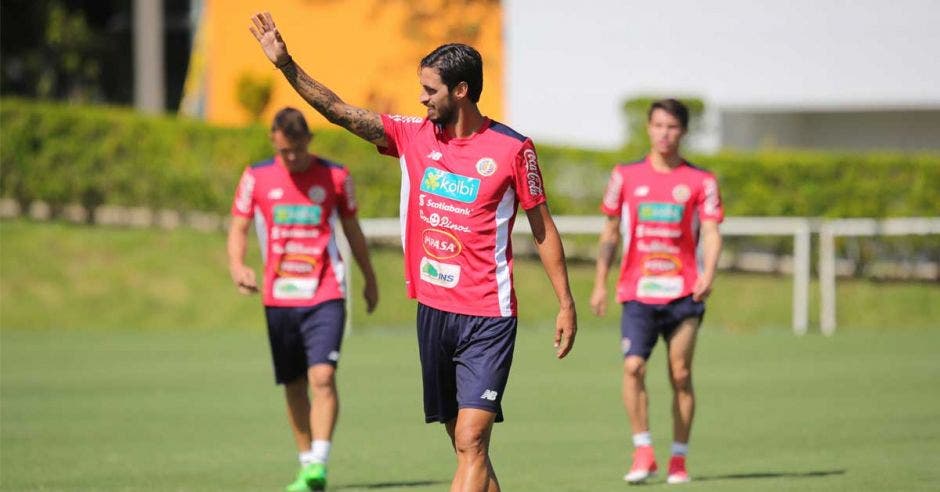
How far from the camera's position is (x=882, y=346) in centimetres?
1955

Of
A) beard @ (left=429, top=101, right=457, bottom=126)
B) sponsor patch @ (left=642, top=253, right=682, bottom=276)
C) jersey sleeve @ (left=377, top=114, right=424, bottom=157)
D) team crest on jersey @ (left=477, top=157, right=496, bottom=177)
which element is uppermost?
beard @ (left=429, top=101, right=457, bottom=126)

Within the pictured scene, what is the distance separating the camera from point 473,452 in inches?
276

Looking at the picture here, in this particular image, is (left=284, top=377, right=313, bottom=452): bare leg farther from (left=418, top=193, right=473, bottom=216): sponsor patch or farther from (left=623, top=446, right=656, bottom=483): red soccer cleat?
(left=418, top=193, right=473, bottom=216): sponsor patch

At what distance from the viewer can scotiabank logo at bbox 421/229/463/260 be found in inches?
285

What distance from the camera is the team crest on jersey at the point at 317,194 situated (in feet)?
33.2

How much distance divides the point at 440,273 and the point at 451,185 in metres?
0.41

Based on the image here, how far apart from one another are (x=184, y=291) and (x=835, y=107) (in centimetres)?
1254

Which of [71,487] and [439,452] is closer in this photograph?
[71,487]

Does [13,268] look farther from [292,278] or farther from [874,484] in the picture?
[874,484]

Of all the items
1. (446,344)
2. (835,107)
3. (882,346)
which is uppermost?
(835,107)

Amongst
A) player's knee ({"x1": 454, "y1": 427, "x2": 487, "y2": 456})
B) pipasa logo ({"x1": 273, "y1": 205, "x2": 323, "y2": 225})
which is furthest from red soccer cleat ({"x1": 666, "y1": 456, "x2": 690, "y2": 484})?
player's knee ({"x1": 454, "y1": 427, "x2": 487, "y2": 456})

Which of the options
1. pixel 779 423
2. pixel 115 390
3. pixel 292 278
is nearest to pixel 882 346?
pixel 779 423

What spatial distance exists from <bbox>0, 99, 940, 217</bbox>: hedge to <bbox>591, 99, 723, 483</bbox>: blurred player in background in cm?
1398

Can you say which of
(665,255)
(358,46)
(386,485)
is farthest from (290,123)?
(358,46)
